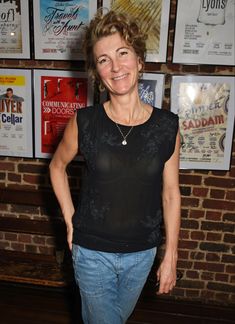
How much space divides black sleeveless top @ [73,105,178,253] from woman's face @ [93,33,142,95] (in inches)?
4.8

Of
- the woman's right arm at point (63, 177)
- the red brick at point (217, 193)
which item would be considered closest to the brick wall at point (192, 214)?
the red brick at point (217, 193)

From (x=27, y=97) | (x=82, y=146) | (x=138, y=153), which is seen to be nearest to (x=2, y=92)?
(x=27, y=97)

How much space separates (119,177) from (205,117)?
3.78 feet

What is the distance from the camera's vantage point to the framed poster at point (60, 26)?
2.11 m

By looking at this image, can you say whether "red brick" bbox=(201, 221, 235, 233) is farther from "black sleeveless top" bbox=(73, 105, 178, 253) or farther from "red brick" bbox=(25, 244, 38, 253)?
"red brick" bbox=(25, 244, 38, 253)

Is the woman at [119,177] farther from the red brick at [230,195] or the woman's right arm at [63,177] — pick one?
the red brick at [230,195]

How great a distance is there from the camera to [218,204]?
7.38ft

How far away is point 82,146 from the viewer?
1.26 metres

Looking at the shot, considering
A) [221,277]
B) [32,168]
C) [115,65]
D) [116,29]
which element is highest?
[116,29]

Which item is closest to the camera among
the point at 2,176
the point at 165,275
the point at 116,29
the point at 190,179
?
the point at 116,29

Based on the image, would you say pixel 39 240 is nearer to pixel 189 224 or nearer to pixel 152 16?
pixel 189 224

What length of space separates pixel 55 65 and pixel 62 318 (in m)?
1.72

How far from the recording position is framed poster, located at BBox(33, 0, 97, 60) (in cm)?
211

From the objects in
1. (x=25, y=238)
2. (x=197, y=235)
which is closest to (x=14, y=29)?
(x=25, y=238)
